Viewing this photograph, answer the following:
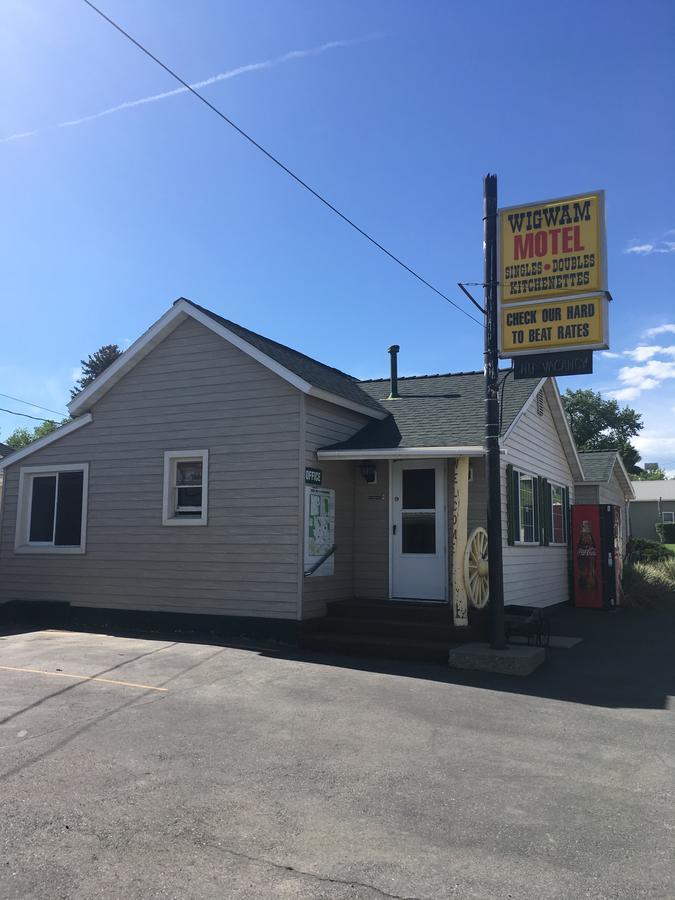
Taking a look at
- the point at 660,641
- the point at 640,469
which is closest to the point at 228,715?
the point at 660,641

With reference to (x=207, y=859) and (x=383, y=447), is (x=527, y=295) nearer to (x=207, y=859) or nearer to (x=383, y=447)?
(x=383, y=447)

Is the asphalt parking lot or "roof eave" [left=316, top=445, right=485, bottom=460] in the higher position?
"roof eave" [left=316, top=445, right=485, bottom=460]

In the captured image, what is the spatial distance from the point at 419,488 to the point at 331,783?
7304 mm

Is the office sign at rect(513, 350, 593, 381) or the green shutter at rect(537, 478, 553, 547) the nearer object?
the office sign at rect(513, 350, 593, 381)

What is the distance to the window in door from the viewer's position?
11.8m

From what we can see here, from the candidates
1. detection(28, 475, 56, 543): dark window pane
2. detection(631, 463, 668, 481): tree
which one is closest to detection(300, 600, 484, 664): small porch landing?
detection(28, 475, 56, 543): dark window pane

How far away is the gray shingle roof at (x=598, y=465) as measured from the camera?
2256 centimetres

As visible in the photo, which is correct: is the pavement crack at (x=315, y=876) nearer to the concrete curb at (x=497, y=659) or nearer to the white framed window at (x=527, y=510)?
the concrete curb at (x=497, y=659)

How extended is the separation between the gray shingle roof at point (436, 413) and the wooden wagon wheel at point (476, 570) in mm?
1470

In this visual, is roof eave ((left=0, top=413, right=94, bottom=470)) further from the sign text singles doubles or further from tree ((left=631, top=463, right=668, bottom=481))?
tree ((left=631, top=463, right=668, bottom=481))

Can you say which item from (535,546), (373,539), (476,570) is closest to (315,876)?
(476,570)

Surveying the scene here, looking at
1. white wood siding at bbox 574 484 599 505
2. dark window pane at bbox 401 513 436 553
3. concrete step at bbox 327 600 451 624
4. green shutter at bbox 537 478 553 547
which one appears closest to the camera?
concrete step at bbox 327 600 451 624

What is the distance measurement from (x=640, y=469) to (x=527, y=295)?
271ft

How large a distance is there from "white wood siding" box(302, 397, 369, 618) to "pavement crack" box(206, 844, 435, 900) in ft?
22.3
